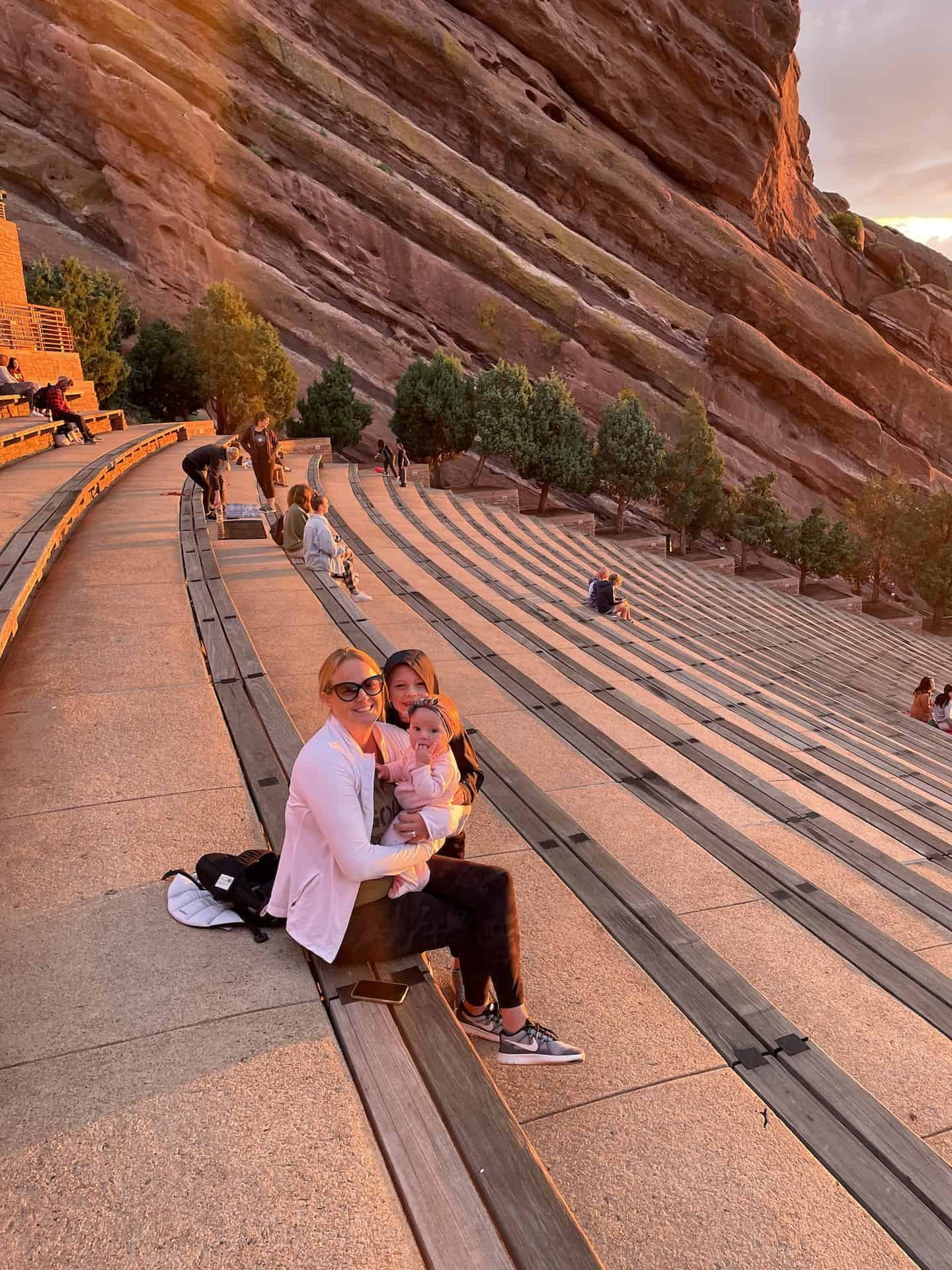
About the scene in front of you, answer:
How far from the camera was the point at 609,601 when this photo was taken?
1505 cm

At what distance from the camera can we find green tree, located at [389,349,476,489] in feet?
127

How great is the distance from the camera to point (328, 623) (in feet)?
29.6

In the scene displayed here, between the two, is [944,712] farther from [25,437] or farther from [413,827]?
[25,437]

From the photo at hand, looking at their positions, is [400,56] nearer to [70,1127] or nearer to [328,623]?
[328,623]

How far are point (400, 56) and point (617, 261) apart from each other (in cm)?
2025

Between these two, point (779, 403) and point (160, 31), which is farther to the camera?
point (779, 403)

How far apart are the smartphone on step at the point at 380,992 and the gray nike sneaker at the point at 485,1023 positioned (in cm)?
39

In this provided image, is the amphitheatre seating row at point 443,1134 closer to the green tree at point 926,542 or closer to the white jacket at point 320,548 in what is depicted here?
the white jacket at point 320,548

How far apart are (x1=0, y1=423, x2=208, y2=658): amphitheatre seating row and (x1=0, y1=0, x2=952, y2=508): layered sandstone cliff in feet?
117

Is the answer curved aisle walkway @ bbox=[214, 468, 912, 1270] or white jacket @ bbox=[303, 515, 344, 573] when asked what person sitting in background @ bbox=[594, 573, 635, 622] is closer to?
white jacket @ bbox=[303, 515, 344, 573]

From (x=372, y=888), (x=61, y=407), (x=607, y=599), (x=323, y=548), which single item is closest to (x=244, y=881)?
(x=372, y=888)

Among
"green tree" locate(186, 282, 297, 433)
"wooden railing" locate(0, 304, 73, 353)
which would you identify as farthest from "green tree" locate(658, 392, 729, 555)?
Answer: "wooden railing" locate(0, 304, 73, 353)

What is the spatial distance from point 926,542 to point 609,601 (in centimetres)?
3364

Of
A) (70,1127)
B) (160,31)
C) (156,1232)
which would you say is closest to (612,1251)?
(156,1232)
